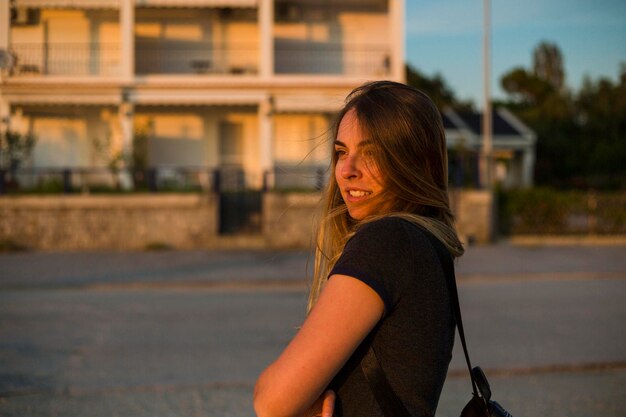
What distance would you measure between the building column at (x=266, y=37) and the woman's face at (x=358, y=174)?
21.4 meters

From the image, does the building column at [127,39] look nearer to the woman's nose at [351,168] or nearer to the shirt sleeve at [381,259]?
the woman's nose at [351,168]

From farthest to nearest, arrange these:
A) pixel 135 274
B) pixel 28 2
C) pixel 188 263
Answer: pixel 28 2, pixel 188 263, pixel 135 274

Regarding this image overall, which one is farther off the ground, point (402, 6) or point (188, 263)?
point (402, 6)

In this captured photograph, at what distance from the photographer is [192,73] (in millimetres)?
23938

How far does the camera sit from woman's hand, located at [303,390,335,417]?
60.7 inches

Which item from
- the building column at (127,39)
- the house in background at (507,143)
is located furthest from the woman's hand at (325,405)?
the house in background at (507,143)

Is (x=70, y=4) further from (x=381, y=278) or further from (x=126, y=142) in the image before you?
(x=381, y=278)

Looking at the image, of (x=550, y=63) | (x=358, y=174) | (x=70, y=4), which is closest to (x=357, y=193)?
(x=358, y=174)

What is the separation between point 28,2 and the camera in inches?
880

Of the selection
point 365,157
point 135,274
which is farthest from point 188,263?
point 365,157

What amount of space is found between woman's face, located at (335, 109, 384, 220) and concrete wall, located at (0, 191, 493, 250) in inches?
626

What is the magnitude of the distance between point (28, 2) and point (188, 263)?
12.0 m

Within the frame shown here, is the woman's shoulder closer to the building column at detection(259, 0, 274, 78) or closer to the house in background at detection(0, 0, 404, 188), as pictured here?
the house in background at detection(0, 0, 404, 188)

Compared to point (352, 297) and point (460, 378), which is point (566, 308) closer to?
point (460, 378)
